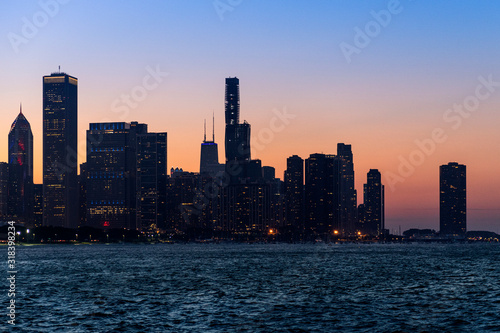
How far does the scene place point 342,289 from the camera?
101 m

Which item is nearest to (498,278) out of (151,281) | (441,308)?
(441,308)

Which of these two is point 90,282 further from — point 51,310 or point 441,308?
point 441,308

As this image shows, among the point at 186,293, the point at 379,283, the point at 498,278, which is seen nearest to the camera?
the point at 186,293

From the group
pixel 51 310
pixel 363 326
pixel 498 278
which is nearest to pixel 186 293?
pixel 51 310

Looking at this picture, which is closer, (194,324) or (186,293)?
(194,324)

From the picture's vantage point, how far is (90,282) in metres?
114

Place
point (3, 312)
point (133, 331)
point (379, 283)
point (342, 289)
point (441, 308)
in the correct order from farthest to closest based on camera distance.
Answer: point (379, 283), point (342, 289), point (441, 308), point (3, 312), point (133, 331)

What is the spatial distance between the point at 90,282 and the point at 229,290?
30.6m

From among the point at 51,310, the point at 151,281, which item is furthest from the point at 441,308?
the point at 151,281

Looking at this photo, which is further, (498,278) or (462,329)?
(498,278)

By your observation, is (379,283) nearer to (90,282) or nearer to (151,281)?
(151,281)

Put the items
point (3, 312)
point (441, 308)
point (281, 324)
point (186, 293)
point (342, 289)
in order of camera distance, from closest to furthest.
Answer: point (281, 324) → point (3, 312) → point (441, 308) → point (186, 293) → point (342, 289)

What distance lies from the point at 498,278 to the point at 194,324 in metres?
86.6

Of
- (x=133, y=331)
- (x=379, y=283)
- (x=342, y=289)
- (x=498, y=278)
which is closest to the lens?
(x=133, y=331)
